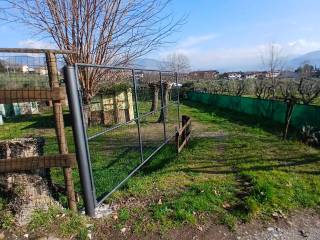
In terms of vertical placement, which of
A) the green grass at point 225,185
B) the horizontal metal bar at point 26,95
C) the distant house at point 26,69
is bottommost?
the green grass at point 225,185

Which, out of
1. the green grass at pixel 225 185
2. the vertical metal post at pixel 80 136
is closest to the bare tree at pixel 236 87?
the green grass at pixel 225 185

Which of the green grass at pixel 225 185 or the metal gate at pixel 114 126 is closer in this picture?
the metal gate at pixel 114 126

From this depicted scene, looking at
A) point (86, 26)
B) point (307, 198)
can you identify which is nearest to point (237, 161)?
point (307, 198)

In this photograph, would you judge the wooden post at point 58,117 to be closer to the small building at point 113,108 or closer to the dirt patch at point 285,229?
the dirt patch at point 285,229

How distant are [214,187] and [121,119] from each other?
10563 mm

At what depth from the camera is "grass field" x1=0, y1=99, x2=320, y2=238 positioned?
3607 millimetres

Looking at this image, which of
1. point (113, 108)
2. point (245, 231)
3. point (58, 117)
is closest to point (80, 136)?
point (58, 117)

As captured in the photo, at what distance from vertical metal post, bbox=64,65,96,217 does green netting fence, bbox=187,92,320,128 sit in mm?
8342

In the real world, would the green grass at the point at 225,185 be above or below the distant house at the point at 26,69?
below

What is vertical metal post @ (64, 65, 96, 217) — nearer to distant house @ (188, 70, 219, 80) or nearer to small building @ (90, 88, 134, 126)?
small building @ (90, 88, 134, 126)

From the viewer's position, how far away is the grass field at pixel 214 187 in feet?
11.8

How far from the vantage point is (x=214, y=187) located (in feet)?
14.9

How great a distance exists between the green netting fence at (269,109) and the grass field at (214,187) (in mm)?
3545

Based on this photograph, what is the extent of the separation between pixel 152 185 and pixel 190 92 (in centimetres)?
3073
